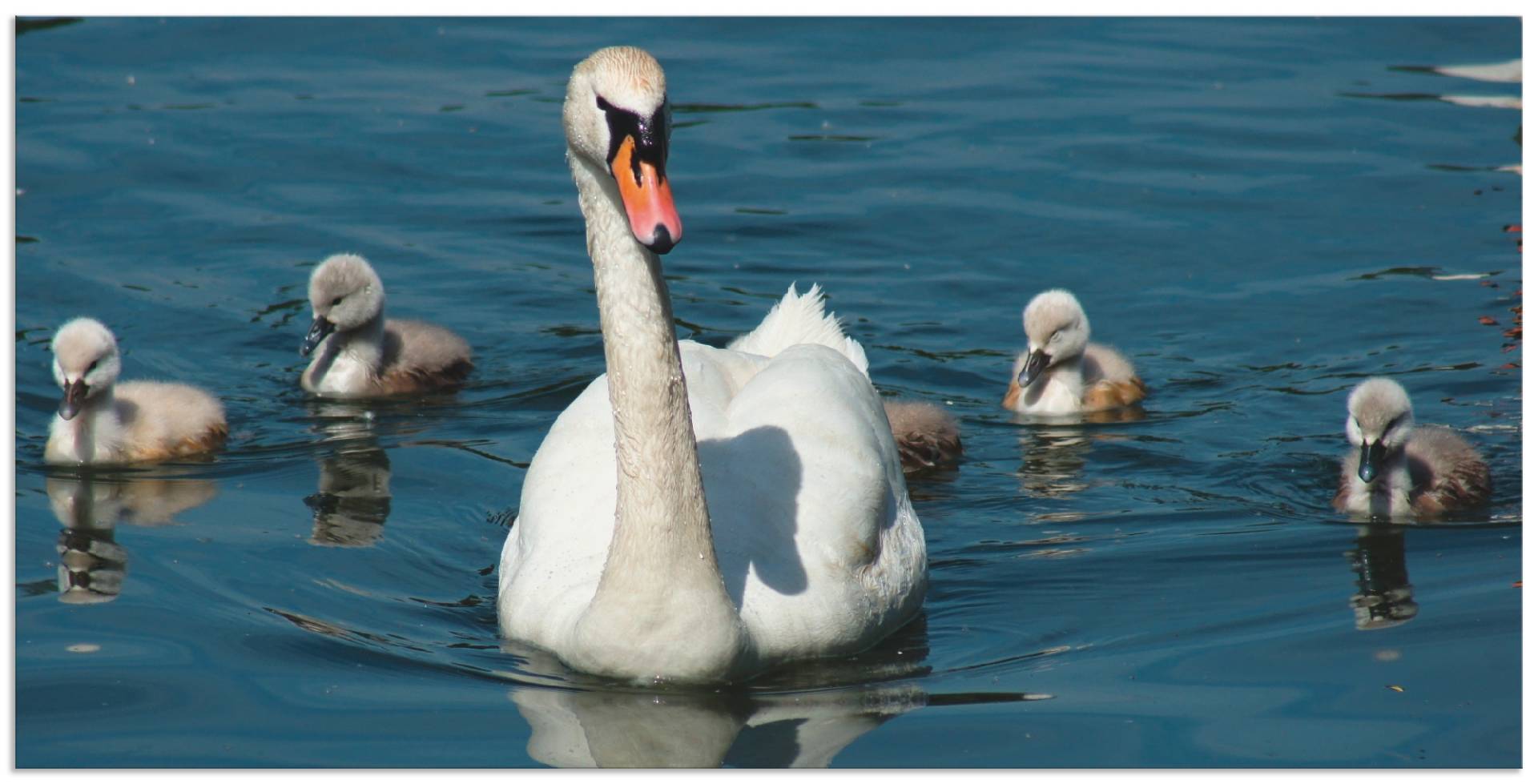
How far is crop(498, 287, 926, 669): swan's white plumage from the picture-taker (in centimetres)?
655

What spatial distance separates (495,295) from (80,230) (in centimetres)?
300

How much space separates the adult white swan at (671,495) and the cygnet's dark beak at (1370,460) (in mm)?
2131

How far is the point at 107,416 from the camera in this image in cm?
943

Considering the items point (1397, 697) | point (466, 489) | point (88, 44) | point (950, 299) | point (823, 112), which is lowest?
point (1397, 697)

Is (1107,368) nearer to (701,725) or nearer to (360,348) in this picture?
(360,348)

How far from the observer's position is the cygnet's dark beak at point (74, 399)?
9195mm

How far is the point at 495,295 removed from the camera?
40.1ft

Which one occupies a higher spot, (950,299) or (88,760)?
(950,299)

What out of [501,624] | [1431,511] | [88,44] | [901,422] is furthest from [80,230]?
[1431,511]

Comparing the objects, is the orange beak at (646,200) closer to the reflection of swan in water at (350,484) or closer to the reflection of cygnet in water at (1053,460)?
the reflection of swan in water at (350,484)

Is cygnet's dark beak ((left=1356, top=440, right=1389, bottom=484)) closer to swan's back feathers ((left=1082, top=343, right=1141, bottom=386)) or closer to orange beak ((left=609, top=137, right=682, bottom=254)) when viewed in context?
swan's back feathers ((left=1082, top=343, right=1141, bottom=386))

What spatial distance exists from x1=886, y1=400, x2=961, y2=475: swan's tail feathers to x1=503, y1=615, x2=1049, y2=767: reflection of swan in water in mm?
2587

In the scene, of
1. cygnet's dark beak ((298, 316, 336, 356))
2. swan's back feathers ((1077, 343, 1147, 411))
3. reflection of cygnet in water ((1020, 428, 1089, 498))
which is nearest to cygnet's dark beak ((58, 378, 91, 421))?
cygnet's dark beak ((298, 316, 336, 356))

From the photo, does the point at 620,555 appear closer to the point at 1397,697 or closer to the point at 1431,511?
the point at 1397,697
